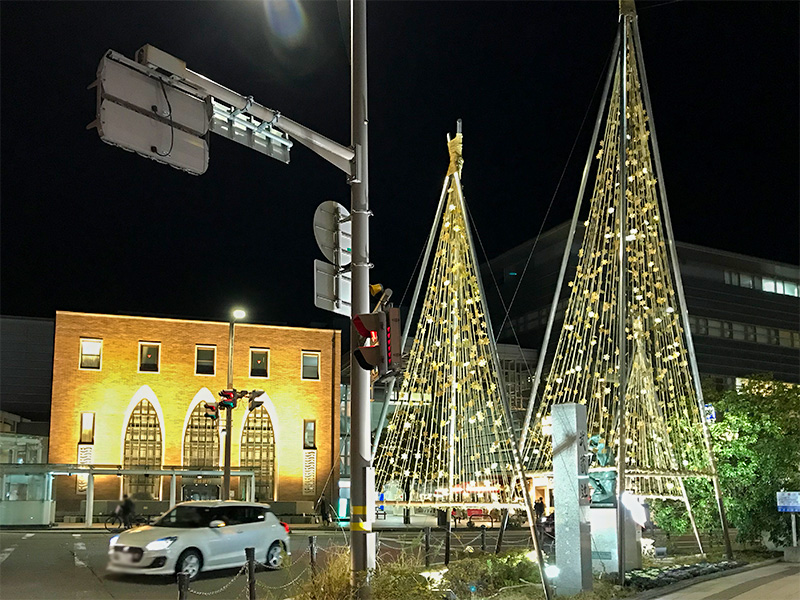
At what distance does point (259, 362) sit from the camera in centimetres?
4816

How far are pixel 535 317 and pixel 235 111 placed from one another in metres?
62.4

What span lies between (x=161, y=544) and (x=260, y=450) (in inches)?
1368

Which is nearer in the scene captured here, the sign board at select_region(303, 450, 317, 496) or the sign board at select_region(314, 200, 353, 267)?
the sign board at select_region(314, 200, 353, 267)

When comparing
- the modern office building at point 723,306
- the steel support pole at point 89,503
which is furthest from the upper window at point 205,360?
the modern office building at point 723,306

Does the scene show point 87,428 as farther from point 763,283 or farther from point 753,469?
point 763,283

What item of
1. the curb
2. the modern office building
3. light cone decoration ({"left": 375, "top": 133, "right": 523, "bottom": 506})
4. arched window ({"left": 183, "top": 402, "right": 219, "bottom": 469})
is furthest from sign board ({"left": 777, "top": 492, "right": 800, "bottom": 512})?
the modern office building

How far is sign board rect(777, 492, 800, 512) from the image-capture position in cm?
1883

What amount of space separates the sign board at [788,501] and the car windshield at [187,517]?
12.3 metres

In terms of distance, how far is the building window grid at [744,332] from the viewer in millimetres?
66500

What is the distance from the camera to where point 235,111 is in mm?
9766

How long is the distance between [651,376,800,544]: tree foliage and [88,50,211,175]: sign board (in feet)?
50.6

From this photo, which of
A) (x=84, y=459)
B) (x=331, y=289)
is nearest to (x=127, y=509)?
(x=331, y=289)

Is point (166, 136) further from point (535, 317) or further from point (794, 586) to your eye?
point (535, 317)

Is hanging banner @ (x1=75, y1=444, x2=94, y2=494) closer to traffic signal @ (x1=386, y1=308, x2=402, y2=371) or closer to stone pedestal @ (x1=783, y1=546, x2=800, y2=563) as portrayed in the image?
stone pedestal @ (x1=783, y1=546, x2=800, y2=563)
